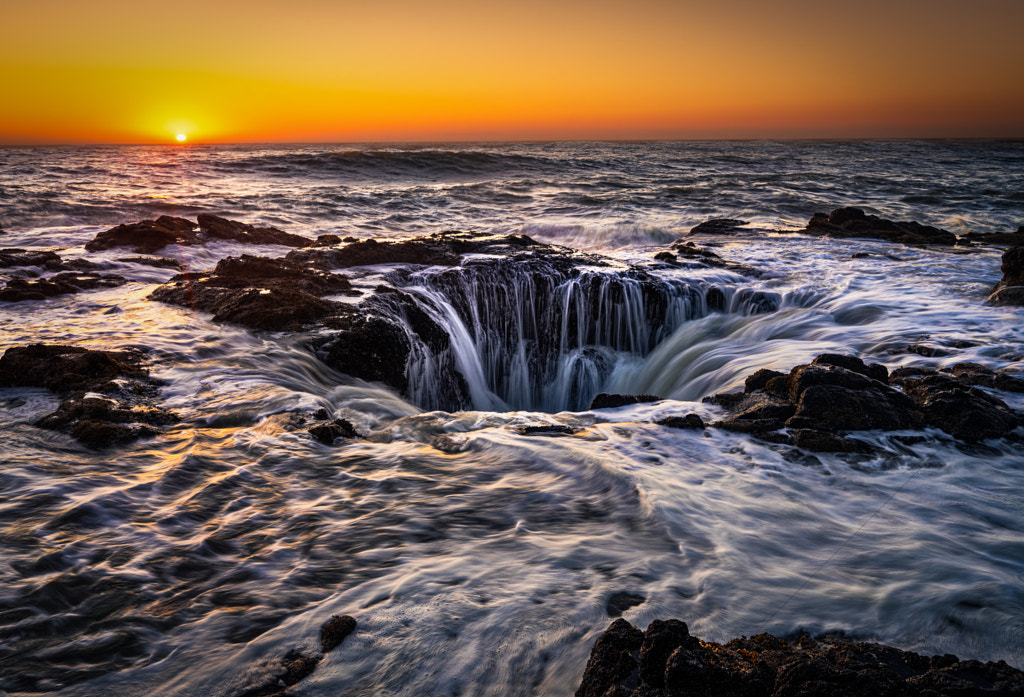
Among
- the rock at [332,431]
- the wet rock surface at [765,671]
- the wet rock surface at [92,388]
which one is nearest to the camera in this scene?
the wet rock surface at [765,671]

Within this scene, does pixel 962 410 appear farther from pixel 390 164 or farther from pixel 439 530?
pixel 390 164

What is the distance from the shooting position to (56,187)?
22141mm

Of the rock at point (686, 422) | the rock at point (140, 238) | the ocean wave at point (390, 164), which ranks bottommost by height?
the rock at point (686, 422)

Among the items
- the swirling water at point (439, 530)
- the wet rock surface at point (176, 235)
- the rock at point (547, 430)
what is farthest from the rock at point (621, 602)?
the wet rock surface at point (176, 235)

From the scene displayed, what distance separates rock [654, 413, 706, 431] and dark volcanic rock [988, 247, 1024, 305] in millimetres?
5555

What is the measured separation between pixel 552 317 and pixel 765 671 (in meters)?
6.71

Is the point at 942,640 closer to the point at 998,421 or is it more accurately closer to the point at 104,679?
the point at 998,421

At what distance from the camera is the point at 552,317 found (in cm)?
852

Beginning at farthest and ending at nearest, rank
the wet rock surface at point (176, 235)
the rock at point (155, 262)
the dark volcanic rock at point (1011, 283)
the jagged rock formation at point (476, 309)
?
the wet rock surface at point (176, 235) < the rock at point (155, 262) < the dark volcanic rock at point (1011, 283) < the jagged rock formation at point (476, 309)

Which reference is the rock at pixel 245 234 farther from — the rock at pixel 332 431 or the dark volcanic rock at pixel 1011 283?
the dark volcanic rock at pixel 1011 283

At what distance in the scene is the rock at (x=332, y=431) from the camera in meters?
4.25

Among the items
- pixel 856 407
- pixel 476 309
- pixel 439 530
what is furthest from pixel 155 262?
pixel 856 407

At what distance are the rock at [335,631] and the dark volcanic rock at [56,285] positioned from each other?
6862 millimetres

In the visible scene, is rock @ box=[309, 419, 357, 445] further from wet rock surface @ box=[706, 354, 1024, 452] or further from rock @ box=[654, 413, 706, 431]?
wet rock surface @ box=[706, 354, 1024, 452]
